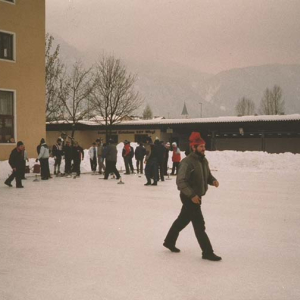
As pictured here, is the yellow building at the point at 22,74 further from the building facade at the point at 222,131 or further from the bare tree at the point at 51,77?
the bare tree at the point at 51,77

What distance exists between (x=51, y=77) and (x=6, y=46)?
21.4 metres

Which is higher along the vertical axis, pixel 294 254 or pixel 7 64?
pixel 7 64

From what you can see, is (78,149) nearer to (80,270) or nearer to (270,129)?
(80,270)

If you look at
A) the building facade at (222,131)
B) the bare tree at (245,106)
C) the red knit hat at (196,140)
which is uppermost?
the bare tree at (245,106)

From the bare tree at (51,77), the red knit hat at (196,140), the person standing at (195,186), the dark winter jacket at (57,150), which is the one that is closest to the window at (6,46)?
the dark winter jacket at (57,150)

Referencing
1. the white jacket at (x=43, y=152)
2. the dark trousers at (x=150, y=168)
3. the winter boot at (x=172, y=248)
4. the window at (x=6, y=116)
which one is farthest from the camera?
the window at (x=6, y=116)

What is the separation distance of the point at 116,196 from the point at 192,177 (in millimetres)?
7114

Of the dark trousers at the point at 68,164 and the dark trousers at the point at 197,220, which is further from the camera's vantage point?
the dark trousers at the point at 68,164

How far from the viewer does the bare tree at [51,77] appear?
43.4m

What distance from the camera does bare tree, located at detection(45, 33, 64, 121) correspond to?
43.4 metres

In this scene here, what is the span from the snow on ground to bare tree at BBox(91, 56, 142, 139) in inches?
1459

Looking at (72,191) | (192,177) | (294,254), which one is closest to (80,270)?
(192,177)

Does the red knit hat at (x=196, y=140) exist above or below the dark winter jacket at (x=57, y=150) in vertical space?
above

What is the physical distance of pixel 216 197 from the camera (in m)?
12.6
